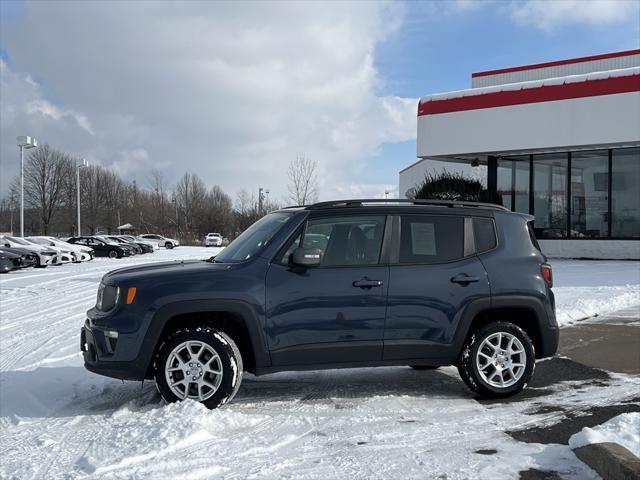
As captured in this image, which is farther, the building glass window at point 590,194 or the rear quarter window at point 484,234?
the building glass window at point 590,194

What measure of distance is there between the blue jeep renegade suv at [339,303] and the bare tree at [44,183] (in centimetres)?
7254

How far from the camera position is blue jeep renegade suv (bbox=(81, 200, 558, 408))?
520 cm

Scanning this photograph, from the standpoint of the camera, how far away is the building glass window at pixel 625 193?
20.5 metres

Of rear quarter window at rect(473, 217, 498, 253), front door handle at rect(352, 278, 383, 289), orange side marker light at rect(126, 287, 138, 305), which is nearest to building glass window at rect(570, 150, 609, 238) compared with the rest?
rear quarter window at rect(473, 217, 498, 253)

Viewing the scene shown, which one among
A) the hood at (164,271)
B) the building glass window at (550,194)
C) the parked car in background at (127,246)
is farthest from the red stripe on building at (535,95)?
the parked car in background at (127,246)

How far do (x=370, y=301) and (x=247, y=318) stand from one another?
1102 mm

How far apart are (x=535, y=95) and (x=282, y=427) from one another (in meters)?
19.0

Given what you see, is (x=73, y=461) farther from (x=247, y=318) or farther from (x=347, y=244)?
(x=347, y=244)

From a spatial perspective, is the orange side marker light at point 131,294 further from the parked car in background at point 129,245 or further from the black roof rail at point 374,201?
the parked car in background at point 129,245

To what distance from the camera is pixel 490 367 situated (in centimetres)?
579

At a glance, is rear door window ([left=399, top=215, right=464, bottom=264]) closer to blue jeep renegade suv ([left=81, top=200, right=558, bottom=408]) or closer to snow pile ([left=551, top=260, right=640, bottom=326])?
blue jeep renegade suv ([left=81, top=200, right=558, bottom=408])

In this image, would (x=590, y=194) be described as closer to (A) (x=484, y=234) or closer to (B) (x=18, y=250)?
(A) (x=484, y=234)

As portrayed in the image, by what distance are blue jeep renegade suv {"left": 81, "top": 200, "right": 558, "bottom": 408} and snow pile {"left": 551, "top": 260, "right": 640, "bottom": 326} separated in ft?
15.1

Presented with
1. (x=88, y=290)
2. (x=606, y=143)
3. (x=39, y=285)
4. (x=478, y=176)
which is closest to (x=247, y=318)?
(x=88, y=290)
